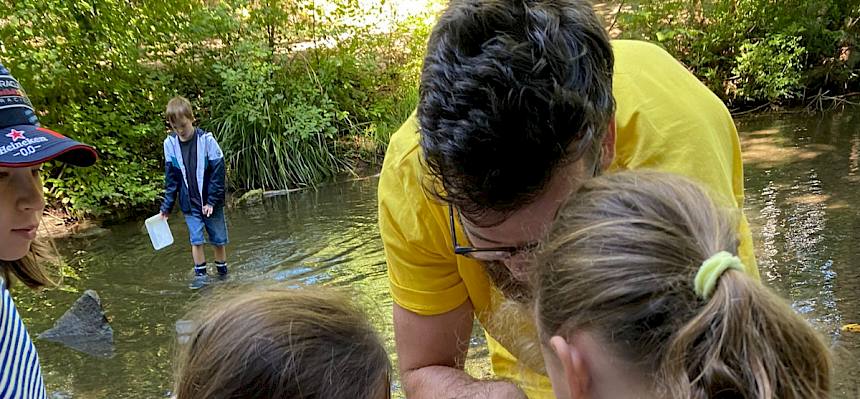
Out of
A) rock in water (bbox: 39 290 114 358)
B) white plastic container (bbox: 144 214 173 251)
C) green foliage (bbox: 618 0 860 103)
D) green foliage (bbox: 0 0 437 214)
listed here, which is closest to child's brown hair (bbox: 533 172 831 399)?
rock in water (bbox: 39 290 114 358)

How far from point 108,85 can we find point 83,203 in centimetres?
138

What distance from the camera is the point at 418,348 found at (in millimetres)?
1567

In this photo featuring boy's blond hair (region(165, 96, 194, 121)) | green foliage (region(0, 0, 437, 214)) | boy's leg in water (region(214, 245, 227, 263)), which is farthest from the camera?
green foliage (region(0, 0, 437, 214))

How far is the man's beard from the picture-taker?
1198mm

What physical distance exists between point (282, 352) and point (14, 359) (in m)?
0.72

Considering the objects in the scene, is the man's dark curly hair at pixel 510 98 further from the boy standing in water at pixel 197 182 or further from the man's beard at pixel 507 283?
the boy standing in water at pixel 197 182

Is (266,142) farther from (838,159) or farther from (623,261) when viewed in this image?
(623,261)

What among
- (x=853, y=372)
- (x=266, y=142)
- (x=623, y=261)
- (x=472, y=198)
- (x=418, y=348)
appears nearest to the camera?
(x=623, y=261)

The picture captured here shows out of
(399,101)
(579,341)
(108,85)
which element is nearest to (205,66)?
(108,85)

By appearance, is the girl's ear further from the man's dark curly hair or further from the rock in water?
the rock in water

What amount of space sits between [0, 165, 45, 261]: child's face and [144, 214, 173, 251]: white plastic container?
11.3 ft

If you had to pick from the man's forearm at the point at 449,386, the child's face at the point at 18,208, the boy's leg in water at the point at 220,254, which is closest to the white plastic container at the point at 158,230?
the boy's leg in water at the point at 220,254

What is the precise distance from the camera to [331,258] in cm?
538

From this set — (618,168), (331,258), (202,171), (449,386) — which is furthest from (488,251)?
(202,171)
